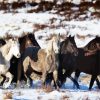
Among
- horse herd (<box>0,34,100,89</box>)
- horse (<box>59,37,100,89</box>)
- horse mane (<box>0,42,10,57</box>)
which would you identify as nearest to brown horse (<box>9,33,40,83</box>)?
horse herd (<box>0,34,100,89</box>)

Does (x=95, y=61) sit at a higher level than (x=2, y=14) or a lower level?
lower

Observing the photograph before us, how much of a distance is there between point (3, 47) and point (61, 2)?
91 centimetres

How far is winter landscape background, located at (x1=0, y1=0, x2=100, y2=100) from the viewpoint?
6445 mm

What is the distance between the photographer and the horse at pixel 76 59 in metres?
6.49

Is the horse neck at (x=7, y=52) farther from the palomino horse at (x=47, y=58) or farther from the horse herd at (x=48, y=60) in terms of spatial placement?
the palomino horse at (x=47, y=58)

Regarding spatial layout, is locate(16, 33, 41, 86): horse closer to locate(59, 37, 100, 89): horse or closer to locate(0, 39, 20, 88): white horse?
locate(0, 39, 20, 88): white horse

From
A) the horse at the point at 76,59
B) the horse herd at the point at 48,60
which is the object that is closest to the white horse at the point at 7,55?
the horse herd at the point at 48,60

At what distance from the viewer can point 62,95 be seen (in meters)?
6.43

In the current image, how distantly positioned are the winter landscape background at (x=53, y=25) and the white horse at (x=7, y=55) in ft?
0.29

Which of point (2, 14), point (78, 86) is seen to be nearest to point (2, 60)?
point (2, 14)

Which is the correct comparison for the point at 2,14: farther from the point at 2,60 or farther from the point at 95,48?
the point at 95,48

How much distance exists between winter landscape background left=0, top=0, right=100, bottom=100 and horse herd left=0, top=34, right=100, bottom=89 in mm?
65

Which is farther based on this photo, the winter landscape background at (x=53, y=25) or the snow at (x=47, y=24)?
the snow at (x=47, y=24)

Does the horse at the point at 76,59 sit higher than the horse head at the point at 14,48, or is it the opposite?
the horse head at the point at 14,48
